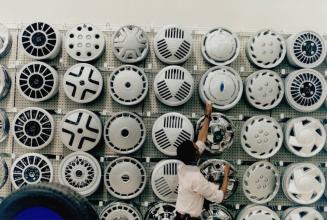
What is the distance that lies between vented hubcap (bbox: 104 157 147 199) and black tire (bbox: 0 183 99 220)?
8.24ft

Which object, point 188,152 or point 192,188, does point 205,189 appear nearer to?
point 192,188

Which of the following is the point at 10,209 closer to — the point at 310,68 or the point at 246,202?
the point at 246,202

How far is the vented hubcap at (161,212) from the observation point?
4.87m

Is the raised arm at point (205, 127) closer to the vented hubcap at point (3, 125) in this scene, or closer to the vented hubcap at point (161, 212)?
the vented hubcap at point (161, 212)

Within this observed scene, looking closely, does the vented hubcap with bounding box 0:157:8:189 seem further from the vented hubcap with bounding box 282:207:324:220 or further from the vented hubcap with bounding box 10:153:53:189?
the vented hubcap with bounding box 282:207:324:220

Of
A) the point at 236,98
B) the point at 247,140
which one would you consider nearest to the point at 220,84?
the point at 236,98

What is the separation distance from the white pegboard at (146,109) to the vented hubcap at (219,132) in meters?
0.24

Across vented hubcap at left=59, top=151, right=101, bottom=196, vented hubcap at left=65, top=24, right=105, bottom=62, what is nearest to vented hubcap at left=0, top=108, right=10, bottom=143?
vented hubcap at left=59, top=151, right=101, bottom=196

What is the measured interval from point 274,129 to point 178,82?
1295mm

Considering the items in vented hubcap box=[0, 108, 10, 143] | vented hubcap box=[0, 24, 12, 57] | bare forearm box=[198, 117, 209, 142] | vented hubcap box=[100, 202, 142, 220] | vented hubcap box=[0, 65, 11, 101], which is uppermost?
vented hubcap box=[0, 24, 12, 57]

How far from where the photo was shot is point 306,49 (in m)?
4.96

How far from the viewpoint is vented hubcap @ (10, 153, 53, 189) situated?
488 cm

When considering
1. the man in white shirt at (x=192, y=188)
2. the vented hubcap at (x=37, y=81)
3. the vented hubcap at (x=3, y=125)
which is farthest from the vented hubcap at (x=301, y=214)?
the vented hubcap at (x=3, y=125)

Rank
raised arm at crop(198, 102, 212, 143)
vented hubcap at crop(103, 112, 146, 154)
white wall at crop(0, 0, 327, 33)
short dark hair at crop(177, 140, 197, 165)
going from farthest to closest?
white wall at crop(0, 0, 327, 33) → vented hubcap at crop(103, 112, 146, 154) → raised arm at crop(198, 102, 212, 143) → short dark hair at crop(177, 140, 197, 165)
